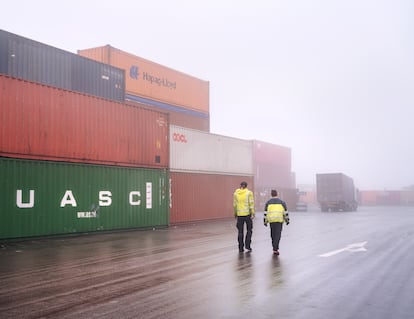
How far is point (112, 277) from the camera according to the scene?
696 centimetres

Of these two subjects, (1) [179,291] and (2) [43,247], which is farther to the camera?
(2) [43,247]

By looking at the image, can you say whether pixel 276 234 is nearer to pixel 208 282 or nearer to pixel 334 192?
pixel 208 282

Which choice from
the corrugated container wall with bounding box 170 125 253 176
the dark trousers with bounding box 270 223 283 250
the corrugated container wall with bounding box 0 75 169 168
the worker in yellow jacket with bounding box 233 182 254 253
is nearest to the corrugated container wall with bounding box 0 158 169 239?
the corrugated container wall with bounding box 0 75 169 168

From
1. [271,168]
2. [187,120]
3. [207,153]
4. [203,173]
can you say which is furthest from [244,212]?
[271,168]

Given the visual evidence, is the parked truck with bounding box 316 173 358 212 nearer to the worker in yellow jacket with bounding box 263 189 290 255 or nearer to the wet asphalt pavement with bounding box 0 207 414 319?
the wet asphalt pavement with bounding box 0 207 414 319

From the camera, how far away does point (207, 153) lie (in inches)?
933

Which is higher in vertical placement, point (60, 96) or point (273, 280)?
point (60, 96)

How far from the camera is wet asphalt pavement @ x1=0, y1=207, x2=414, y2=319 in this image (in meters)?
4.85

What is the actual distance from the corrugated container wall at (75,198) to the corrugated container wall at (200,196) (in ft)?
5.06

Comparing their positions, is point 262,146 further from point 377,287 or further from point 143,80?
point 377,287

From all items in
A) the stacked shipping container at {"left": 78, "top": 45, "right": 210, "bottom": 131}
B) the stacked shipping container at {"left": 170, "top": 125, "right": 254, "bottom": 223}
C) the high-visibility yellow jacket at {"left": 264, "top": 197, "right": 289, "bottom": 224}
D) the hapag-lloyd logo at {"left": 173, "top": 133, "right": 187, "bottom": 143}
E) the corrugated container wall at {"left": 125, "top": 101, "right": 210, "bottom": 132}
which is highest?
the stacked shipping container at {"left": 78, "top": 45, "right": 210, "bottom": 131}

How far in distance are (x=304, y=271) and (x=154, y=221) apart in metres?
11.7

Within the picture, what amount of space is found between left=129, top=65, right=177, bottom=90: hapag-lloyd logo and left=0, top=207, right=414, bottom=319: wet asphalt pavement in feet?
43.7

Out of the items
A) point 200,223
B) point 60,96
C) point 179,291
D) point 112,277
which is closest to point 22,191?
point 60,96
